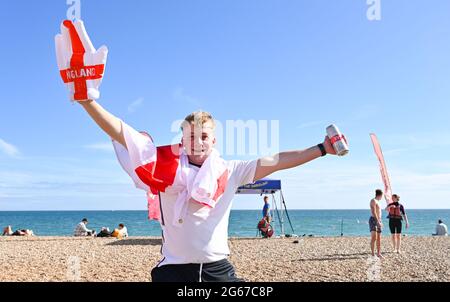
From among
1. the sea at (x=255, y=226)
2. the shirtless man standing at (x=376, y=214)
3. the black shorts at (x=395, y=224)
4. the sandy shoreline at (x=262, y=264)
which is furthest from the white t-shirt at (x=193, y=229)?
the sea at (x=255, y=226)

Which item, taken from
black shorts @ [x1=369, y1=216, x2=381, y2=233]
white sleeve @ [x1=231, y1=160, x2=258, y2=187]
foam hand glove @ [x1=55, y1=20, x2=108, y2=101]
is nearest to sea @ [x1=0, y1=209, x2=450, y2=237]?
black shorts @ [x1=369, y1=216, x2=381, y2=233]

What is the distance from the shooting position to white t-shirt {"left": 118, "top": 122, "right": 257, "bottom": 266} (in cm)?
256

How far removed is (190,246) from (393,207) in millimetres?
12752

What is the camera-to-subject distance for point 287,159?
2.68m

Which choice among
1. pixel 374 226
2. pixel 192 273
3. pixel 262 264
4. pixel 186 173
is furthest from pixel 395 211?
pixel 186 173

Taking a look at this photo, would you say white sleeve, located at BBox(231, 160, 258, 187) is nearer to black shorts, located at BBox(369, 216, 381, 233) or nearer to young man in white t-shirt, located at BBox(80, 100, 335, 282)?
young man in white t-shirt, located at BBox(80, 100, 335, 282)

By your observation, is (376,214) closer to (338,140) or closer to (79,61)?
(338,140)

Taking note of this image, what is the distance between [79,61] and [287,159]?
1.32 metres

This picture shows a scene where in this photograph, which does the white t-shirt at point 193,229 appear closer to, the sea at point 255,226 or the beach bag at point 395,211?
the beach bag at point 395,211

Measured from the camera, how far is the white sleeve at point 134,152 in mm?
2494

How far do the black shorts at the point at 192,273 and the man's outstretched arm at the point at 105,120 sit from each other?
0.79m
